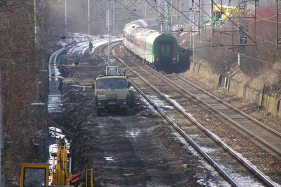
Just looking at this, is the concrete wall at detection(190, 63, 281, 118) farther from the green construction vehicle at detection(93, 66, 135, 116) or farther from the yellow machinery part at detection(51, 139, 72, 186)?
the yellow machinery part at detection(51, 139, 72, 186)

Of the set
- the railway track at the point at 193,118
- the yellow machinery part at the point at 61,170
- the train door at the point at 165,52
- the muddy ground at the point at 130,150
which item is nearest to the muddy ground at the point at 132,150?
the muddy ground at the point at 130,150

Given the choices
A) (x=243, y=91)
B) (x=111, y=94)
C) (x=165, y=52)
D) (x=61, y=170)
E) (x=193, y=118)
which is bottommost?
(x=193, y=118)

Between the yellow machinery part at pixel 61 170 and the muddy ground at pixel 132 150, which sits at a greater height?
the yellow machinery part at pixel 61 170

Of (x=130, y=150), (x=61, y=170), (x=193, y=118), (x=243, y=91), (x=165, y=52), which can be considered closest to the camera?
(x=61, y=170)

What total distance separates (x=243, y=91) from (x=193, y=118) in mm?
6331

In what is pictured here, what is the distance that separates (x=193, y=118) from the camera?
20266mm

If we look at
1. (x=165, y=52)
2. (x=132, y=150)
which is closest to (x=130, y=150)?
(x=132, y=150)

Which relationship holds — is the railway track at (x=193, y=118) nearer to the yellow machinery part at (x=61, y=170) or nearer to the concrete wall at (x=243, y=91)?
the concrete wall at (x=243, y=91)

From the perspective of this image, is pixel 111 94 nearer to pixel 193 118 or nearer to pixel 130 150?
pixel 193 118

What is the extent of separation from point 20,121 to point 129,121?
6.41 m

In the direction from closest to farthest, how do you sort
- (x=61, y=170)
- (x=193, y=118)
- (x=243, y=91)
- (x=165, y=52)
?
(x=61, y=170) → (x=193, y=118) → (x=243, y=91) → (x=165, y=52)

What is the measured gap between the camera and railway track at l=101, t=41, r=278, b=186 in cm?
1255

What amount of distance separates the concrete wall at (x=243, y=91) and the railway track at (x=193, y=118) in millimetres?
1774

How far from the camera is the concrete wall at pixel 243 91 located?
20906 mm
